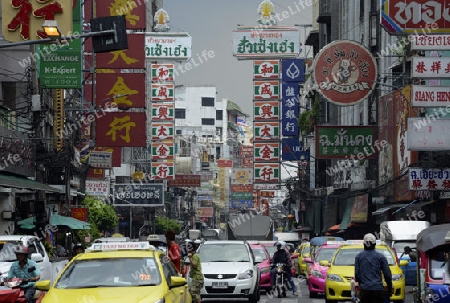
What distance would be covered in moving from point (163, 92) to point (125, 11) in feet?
94.4

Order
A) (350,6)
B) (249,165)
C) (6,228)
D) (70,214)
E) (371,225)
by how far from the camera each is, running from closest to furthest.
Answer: (6,228) → (70,214) → (371,225) → (350,6) → (249,165)

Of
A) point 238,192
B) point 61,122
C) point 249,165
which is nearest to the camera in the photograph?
point 61,122

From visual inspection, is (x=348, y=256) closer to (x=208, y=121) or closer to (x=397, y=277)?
(x=397, y=277)

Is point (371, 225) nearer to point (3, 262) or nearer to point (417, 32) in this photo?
point (417, 32)

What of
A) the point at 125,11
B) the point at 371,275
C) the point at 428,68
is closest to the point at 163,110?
the point at 125,11

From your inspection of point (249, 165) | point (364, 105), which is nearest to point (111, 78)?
point (364, 105)

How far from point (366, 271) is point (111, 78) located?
101 ft

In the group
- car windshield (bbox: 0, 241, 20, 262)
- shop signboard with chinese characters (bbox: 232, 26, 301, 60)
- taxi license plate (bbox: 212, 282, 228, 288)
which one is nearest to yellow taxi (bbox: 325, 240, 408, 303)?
taxi license plate (bbox: 212, 282, 228, 288)

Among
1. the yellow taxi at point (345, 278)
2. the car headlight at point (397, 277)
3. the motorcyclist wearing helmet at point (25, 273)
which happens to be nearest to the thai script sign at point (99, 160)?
the yellow taxi at point (345, 278)

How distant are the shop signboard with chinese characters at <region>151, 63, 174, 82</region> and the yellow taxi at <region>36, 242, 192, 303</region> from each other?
59.2 m

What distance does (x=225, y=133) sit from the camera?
196 m

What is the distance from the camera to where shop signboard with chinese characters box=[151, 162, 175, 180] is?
7419cm

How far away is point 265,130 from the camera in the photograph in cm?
7019

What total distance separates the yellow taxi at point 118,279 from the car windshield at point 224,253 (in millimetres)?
9530
